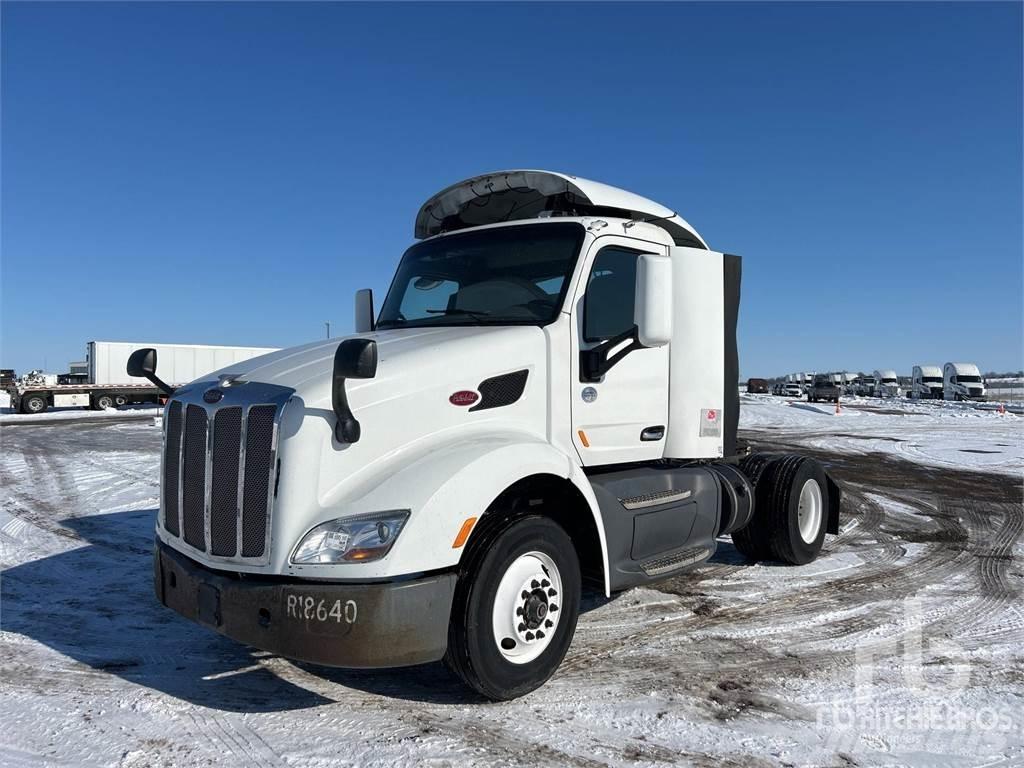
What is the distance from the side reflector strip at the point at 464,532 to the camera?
11.4ft

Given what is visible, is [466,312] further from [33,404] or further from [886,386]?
[886,386]

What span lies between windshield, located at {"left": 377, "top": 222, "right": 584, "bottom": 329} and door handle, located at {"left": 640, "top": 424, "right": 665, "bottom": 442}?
3.94 ft

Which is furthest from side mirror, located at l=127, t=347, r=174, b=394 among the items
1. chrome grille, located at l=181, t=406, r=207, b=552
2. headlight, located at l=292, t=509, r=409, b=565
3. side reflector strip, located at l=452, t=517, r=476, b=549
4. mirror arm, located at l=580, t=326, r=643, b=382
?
mirror arm, located at l=580, t=326, r=643, b=382

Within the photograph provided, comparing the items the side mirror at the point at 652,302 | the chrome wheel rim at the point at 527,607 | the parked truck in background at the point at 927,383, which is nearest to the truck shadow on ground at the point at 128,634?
the chrome wheel rim at the point at 527,607

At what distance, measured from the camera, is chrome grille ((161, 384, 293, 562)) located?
3479 millimetres

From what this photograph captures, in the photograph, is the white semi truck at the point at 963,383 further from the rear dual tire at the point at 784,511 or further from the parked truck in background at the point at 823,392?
the rear dual tire at the point at 784,511

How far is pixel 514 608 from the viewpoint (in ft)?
12.5

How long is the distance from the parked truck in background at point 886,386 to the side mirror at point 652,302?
66.5m

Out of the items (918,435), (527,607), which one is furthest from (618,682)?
(918,435)

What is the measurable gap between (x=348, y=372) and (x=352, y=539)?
77 centimetres

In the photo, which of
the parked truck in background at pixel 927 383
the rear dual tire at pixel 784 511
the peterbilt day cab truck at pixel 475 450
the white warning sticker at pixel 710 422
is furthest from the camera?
the parked truck in background at pixel 927 383

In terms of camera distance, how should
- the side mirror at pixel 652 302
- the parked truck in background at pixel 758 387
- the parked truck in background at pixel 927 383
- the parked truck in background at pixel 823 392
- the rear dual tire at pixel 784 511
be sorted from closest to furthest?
the side mirror at pixel 652 302 → the rear dual tire at pixel 784 511 → the parked truck in background at pixel 823 392 → the parked truck in background at pixel 927 383 → the parked truck in background at pixel 758 387

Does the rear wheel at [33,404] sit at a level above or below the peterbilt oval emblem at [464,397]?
below

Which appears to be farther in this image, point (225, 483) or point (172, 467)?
point (172, 467)
